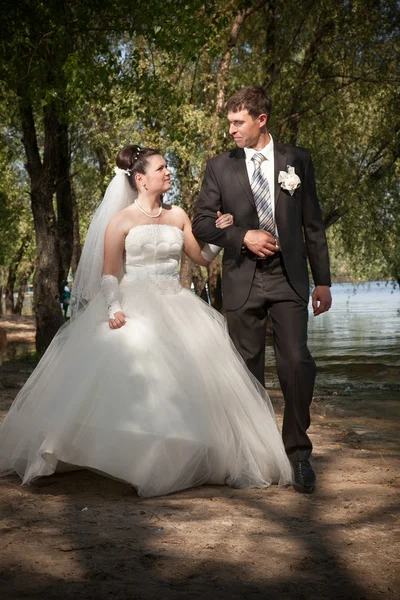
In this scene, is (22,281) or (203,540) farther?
(22,281)

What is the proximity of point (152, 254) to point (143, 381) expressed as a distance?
1143mm

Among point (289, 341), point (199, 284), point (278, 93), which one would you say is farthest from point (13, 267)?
point (289, 341)

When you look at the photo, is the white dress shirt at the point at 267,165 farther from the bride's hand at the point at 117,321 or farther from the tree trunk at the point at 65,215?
the tree trunk at the point at 65,215

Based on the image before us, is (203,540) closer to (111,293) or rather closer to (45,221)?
(111,293)

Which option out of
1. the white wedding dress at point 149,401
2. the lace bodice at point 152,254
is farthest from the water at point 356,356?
the white wedding dress at point 149,401

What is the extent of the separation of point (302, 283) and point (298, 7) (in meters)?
17.1

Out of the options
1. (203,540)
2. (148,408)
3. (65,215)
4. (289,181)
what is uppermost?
(65,215)

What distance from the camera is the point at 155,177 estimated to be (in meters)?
6.65

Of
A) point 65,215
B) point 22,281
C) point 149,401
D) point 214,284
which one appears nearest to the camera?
point 149,401

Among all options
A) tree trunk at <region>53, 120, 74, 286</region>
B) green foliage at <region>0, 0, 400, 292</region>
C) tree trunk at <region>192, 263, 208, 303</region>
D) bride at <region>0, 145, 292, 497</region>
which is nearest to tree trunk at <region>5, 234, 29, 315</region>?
tree trunk at <region>192, 263, 208, 303</region>

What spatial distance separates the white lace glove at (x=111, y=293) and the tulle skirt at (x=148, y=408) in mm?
104

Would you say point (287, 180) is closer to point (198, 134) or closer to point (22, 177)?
point (198, 134)

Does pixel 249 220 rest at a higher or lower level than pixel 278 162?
lower

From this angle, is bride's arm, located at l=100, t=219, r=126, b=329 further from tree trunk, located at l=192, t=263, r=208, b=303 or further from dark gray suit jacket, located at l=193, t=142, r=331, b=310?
tree trunk, located at l=192, t=263, r=208, b=303
